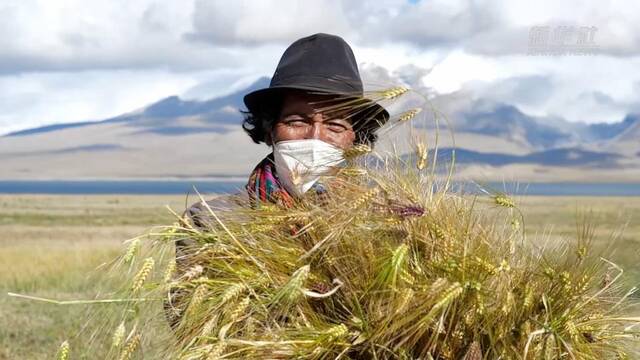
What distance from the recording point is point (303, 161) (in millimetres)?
3434

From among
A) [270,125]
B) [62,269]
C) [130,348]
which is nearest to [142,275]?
[130,348]

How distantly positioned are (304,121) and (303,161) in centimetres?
42

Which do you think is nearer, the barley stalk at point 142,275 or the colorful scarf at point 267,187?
the barley stalk at point 142,275

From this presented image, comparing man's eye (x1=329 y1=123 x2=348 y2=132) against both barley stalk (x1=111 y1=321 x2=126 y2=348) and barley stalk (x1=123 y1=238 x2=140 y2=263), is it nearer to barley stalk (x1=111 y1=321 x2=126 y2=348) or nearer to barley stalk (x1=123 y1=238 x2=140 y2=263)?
barley stalk (x1=123 y1=238 x2=140 y2=263)

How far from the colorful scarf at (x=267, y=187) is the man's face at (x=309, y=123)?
0.14 m

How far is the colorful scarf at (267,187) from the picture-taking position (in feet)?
9.87

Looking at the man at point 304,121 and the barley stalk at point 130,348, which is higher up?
the man at point 304,121

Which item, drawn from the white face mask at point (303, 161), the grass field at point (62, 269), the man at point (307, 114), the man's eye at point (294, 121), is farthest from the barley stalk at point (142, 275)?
the man's eye at point (294, 121)

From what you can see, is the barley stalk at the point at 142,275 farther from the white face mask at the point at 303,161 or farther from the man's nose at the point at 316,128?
the man's nose at the point at 316,128

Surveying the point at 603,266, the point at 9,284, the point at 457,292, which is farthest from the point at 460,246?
the point at 9,284

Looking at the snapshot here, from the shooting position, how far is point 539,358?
8.30ft

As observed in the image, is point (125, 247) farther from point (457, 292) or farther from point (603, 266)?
point (603, 266)

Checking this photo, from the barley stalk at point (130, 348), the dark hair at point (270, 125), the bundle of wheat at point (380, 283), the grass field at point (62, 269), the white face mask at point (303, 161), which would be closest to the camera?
the bundle of wheat at point (380, 283)

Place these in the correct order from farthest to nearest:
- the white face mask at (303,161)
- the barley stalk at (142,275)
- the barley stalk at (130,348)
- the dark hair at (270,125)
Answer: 1. the dark hair at (270,125)
2. the white face mask at (303,161)
3. the barley stalk at (130,348)
4. the barley stalk at (142,275)
